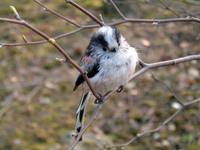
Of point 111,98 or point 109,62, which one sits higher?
point 109,62

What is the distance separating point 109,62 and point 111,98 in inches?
97.5

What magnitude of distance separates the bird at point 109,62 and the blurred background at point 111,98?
4.00 ft

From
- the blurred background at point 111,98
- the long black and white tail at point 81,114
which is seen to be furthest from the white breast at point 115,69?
the blurred background at point 111,98

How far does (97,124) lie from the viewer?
19.2 feet

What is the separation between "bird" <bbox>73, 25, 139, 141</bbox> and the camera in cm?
371

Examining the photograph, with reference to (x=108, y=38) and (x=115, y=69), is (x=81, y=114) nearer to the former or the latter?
(x=115, y=69)

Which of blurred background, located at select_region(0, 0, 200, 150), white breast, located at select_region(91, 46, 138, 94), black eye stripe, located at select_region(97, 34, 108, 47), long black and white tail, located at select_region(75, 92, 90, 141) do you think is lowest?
blurred background, located at select_region(0, 0, 200, 150)

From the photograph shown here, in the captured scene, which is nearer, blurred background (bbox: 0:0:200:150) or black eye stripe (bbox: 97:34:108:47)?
black eye stripe (bbox: 97:34:108:47)

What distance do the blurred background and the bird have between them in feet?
4.00

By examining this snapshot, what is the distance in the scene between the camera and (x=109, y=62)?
3.78 meters

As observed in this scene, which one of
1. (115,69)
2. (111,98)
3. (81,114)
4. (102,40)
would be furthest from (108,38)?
(111,98)

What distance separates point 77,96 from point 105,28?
268 cm

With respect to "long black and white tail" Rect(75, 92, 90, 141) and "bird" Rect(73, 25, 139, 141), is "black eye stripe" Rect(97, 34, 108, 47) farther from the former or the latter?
"long black and white tail" Rect(75, 92, 90, 141)

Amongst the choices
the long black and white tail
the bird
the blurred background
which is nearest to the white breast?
the bird
